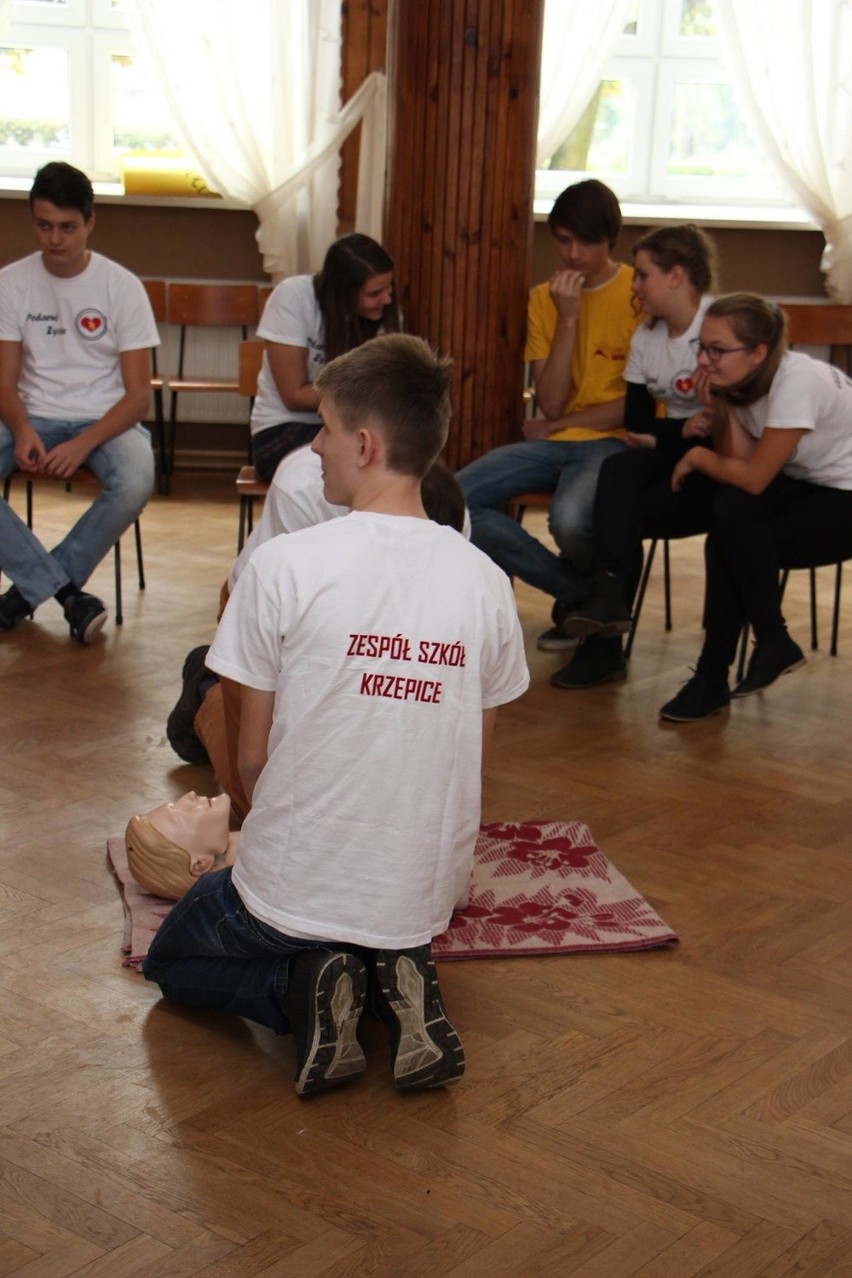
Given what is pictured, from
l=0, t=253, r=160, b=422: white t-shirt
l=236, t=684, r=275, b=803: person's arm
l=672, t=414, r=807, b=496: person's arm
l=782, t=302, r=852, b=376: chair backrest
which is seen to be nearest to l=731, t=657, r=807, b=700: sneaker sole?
l=672, t=414, r=807, b=496: person's arm

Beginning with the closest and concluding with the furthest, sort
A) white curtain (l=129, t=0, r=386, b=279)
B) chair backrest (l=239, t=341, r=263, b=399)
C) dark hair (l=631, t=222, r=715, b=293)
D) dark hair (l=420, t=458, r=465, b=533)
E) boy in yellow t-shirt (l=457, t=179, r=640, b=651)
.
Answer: dark hair (l=420, t=458, r=465, b=533)
dark hair (l=631, t=222, r=715, b=293)
boy in yellow t-shirt (l=457, t=179, r=640, b=651)
chair backrest (l=239, t=341, r=263, b=399)
white curtain (l=129, t=0, r=386, b=279)

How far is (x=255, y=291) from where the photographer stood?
6527mm

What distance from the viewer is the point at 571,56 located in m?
6.48

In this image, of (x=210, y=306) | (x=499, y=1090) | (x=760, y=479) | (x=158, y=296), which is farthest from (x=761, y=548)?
(x=158, y=296)

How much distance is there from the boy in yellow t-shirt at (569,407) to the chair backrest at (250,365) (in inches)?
31.8

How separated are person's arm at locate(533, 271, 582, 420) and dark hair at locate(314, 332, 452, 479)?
2243mm

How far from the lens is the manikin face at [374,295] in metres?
3.91

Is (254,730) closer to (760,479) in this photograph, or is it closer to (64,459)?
(760,479)

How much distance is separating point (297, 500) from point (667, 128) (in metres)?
4.94

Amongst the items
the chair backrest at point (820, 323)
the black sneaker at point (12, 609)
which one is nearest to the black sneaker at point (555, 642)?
the black sneaker at point (12, 609)

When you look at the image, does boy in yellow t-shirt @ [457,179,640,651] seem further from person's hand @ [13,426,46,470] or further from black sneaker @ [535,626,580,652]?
person's hand @ [13,426,46,470]

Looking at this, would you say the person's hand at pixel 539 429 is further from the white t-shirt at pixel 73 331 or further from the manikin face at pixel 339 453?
the manikin face at pixel 339 453

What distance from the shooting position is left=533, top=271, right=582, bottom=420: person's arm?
13.5 feet

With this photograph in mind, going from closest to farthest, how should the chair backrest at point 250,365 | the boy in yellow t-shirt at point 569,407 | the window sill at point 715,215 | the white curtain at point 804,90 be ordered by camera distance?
the boy in yellow t-shirt at point 569,407 → the chair backrest at point 250,365 → the white curtain at point 804,90 → the window sill at point 715,215
